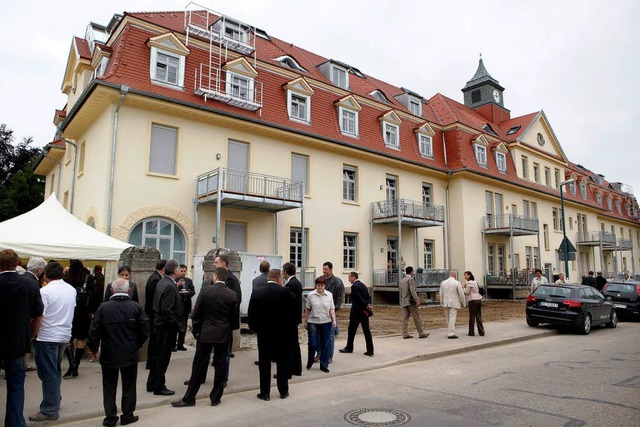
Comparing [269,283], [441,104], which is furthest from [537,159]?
[269,283]

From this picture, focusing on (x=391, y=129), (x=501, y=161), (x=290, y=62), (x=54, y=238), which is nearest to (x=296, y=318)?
(x=54, y=238)

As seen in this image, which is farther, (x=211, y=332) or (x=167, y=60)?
(x=167, y=60)

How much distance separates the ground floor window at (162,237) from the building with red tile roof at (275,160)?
47 millimetres

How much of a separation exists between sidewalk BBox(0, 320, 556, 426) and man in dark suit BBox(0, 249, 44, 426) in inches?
30.9

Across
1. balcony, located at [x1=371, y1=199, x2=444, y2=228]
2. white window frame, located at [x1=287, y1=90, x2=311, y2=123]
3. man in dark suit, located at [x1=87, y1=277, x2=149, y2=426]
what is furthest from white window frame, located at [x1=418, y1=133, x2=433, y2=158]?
man in dark suit, located at [x1=87, y1=277, x2=149, y2=426]

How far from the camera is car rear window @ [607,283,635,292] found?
58.0 feet

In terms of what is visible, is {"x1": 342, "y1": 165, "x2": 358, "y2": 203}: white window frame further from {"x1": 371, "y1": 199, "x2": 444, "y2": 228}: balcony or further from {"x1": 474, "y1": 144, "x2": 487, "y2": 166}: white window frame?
{"x1": 474, "y1": 144, "x2": 487, "y2": 166}: white window frame

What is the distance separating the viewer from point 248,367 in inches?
330

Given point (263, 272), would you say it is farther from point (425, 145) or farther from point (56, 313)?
point (425, 145)

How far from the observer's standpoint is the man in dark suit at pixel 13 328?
15.4ft

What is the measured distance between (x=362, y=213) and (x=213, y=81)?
942 centimetres

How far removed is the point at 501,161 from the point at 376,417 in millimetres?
28111

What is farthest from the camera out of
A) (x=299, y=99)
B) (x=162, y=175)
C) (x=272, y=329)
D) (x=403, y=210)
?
(x=403, y=210)

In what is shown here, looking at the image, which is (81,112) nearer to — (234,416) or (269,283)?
(269,283)
